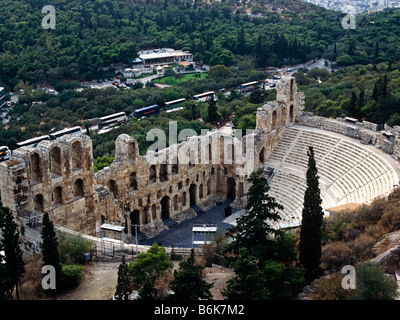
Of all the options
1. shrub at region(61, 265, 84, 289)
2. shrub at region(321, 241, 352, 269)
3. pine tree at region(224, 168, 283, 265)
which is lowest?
shrub at region(61, 265, 84, 289)

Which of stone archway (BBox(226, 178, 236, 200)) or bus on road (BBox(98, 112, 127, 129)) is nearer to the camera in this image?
stone archway (BBox(226, 178, 236, 200))

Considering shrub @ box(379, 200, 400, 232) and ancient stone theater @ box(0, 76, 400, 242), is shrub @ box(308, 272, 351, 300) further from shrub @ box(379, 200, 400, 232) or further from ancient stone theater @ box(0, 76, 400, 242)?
ancient stone theater @ box(0, 76, 400, 242)

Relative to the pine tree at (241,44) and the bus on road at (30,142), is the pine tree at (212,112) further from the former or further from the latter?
the pine tree at (241,44)

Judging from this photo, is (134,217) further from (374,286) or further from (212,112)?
(374,286)

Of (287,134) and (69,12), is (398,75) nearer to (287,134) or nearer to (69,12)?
(287,134)

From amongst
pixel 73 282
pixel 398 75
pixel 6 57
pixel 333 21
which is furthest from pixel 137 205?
pixel 333 21

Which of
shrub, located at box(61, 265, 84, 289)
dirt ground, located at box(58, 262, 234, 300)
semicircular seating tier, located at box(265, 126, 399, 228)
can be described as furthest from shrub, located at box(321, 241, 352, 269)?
shrub, located at box(61, 265, 84, 289)
